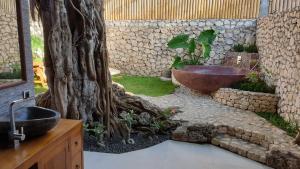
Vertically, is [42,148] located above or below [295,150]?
above

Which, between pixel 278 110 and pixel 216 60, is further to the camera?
pixel 216 60

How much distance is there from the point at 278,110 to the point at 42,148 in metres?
4.46

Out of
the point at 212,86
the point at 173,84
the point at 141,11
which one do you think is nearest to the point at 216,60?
the point at 173,84

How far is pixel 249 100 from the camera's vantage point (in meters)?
5.52

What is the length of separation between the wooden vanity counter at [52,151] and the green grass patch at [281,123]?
309cm

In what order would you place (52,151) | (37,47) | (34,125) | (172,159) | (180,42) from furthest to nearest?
(180,42) < (37,47) < (172,159) < (52,151) < (34,125)

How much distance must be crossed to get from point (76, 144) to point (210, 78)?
4.38 metres

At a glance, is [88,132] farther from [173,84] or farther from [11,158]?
[173,84]

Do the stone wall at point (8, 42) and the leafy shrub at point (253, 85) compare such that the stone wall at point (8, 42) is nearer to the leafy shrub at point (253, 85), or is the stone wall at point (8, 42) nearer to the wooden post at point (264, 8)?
the leafy shrub at point (253, 85)

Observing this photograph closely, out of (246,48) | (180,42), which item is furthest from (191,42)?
→ (246,48)

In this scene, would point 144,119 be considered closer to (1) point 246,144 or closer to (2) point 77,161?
(1) point 246,144

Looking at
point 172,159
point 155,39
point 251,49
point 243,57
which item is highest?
point 155,39

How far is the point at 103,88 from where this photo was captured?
166 inches

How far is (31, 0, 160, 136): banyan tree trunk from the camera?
3459 millimetres
